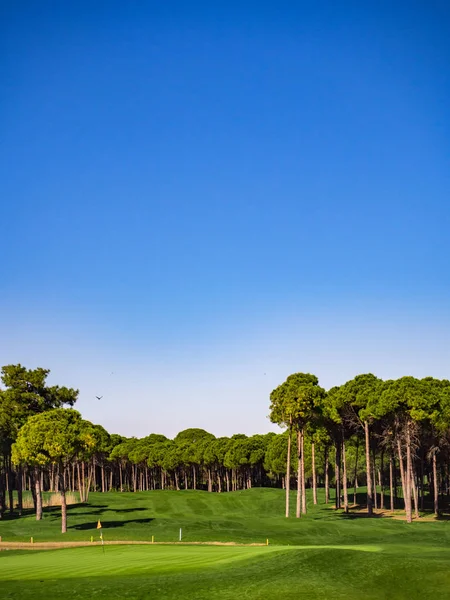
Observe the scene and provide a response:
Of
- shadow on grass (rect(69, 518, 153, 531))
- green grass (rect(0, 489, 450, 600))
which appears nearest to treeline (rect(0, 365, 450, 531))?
shadow on grass (rect(69, 518, 153, 531))

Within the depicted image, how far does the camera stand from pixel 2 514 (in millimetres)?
86000

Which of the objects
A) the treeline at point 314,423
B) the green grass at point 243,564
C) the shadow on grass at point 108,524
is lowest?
the shadow on grass at point 108,524

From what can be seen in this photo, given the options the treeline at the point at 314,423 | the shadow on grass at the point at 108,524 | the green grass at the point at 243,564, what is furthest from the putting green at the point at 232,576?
the shadow on grass at the point at 108,524

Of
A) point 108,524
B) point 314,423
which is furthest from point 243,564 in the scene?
point 314,423

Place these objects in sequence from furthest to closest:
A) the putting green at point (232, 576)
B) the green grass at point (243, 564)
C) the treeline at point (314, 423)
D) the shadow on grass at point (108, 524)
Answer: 1. the shadow on grass at point (108, 524)
2. the treeline at point (314, 423)
3. the green grass at point (243, 564)
4. the putting green at point (232, 576)

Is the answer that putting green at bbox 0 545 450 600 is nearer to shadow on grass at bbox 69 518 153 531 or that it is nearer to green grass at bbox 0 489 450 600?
green grass at bbox 0 489 450 600

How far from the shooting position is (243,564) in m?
35.4

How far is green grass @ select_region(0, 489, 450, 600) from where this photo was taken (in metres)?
28.2

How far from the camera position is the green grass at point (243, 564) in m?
28.2

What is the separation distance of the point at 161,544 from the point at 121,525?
19.5 metres

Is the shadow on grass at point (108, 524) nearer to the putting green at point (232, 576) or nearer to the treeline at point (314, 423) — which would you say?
the treeline at point (314, 423)

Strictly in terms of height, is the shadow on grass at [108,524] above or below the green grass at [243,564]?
below

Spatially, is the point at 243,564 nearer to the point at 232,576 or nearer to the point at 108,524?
the point at 232,576

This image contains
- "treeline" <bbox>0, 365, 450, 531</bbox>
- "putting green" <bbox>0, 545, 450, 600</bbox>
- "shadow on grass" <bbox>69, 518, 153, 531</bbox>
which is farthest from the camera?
"shadow on grass" <bbox>69, 518, 153, 531</bbox>
